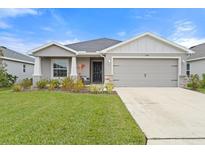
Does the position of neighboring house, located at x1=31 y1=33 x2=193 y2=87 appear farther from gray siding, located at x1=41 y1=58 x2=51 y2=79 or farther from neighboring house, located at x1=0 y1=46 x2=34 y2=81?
neighboring house, located at x1=0 y1=46 x2=34 y2=81

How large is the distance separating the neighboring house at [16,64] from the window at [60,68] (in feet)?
16.6

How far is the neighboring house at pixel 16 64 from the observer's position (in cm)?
2129

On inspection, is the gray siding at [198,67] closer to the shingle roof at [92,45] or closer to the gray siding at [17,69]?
the shingle roof at [92,45]

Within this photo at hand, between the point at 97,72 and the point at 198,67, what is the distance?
1051 cm

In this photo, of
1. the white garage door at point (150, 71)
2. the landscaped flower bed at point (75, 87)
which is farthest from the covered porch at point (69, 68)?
the white garage door at point (150, 71)

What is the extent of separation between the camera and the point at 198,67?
21406 mm

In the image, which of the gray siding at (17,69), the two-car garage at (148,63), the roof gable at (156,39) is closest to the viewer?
the roof gable at (156,39)

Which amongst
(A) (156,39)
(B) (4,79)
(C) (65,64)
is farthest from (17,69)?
(A) (156,39)

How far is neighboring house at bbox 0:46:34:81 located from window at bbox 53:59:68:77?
5.07 metres

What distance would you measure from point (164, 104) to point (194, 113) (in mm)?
1839

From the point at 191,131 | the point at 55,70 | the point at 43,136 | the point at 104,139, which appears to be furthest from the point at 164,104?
the point at 55,70

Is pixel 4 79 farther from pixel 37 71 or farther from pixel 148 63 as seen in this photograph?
pixel 148 63

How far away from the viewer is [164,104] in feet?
30.5
